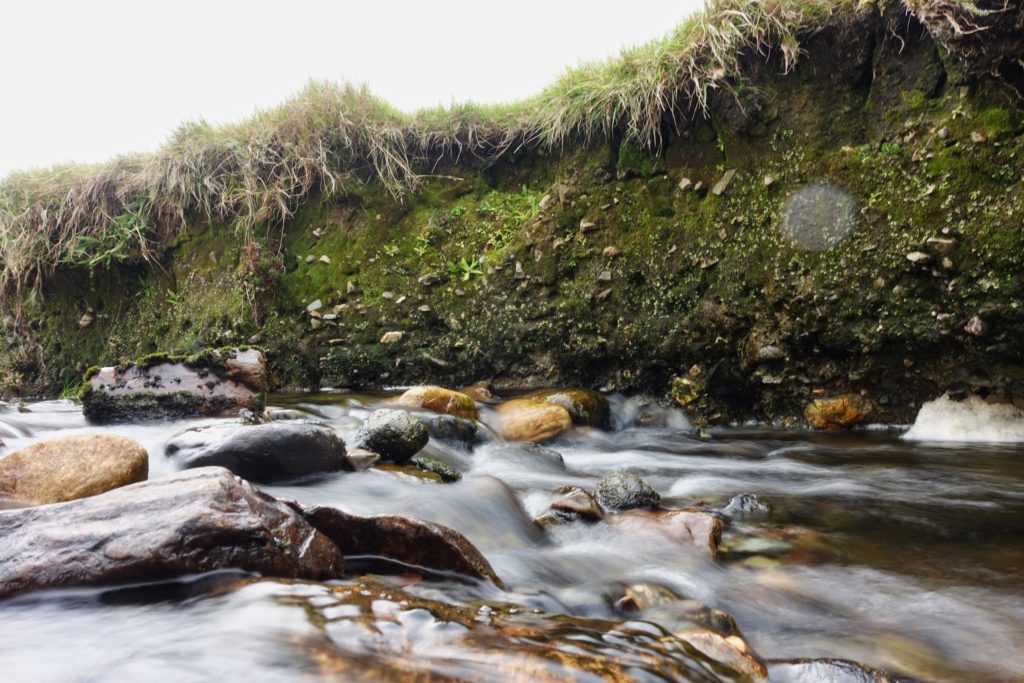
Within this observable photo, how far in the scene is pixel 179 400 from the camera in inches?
175

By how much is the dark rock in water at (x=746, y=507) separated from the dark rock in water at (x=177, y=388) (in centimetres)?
321

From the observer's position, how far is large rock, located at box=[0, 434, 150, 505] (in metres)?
2.43

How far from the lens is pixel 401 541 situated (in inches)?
80.4

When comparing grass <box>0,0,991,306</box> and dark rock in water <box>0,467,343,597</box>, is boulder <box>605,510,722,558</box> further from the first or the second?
grass <box>0,0,991,306</box>

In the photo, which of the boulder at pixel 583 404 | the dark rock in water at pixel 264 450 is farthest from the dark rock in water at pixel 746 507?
the dark rock in water at pixel 264 450

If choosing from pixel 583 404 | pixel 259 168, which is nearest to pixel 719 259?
pixel 583 404

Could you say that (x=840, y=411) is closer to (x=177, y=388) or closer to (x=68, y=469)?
(x=68, y=469)

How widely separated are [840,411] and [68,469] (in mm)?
4586

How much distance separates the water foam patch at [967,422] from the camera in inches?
158

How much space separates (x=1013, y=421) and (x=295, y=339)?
19.4 ft

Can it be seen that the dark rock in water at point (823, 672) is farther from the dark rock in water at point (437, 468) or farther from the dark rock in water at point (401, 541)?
the dark rock in water at point (437, 468)

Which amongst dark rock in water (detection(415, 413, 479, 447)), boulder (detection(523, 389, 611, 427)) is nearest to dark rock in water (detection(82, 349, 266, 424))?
dark rock in water (detection(415, 413, 479, 447))

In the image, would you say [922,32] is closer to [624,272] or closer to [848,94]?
[848,94]

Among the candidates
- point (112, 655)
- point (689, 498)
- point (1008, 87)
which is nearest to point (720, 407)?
point (689, 498)
